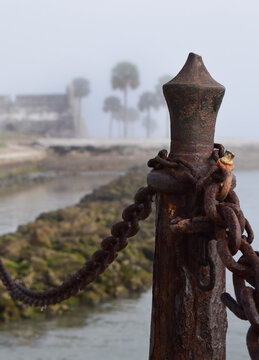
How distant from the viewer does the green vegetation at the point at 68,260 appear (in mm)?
7207

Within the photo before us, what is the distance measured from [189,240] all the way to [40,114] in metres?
45.8

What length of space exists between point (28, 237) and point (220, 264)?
8.23 m

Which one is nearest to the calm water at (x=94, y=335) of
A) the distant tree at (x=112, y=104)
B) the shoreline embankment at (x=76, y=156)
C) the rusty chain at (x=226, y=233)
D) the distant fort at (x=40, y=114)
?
the rusty chain at (x=226, y=233)

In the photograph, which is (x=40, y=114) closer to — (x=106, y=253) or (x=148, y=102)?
(x=148, y=102)

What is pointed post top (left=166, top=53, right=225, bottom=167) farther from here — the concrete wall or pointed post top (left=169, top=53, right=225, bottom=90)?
the concrete wall

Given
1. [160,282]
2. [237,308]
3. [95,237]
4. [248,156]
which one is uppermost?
[237,308]

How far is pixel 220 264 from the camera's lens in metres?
1.72

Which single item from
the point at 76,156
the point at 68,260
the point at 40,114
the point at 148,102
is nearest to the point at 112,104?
the point at 148,102

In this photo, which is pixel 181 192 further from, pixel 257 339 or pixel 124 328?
pixel 124 328

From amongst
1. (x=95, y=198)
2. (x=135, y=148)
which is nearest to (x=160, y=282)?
(x=95, y=198)

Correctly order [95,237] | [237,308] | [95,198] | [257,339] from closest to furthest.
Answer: [257,339] < [237,308] < [95,237] < [95,198]

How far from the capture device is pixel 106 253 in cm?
216

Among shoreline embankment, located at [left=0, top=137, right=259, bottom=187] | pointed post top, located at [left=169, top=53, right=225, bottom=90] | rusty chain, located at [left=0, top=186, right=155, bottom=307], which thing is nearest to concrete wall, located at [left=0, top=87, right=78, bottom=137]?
shoreline embankment, located at [left=0, top=137, right=259, bottom=187]

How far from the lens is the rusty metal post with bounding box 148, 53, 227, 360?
172 cm
